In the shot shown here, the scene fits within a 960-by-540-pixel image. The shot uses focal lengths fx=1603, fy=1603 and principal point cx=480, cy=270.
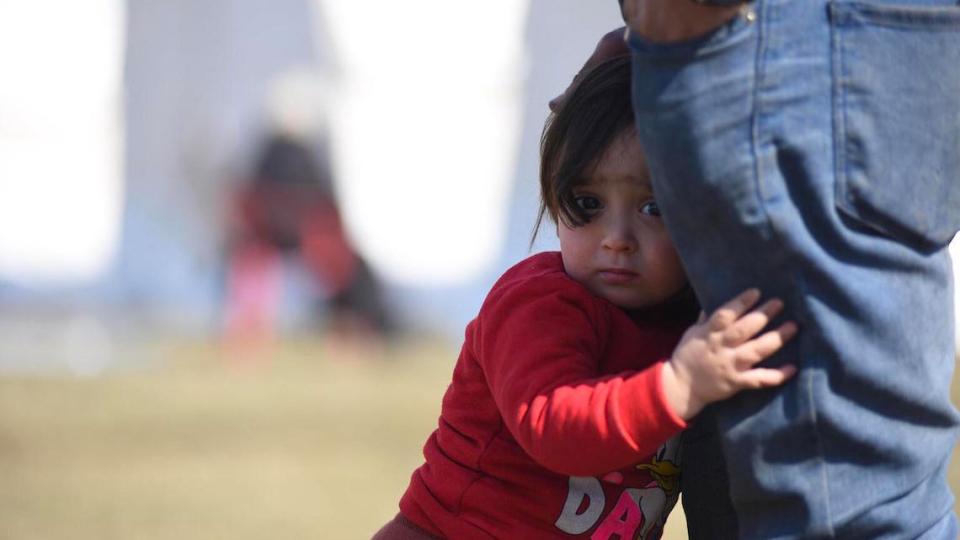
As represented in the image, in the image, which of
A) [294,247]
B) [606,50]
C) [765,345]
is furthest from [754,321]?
[294,247]

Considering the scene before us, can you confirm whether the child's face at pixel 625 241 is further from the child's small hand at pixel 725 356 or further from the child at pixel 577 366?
the child's small hand at pixel 725 356

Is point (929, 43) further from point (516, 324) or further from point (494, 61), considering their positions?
point (494, 61)

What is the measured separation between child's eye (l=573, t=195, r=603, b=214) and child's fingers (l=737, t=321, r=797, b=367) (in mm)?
376

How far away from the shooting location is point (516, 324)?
1.50 meters

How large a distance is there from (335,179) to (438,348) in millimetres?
1220

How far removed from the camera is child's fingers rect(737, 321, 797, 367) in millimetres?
1236

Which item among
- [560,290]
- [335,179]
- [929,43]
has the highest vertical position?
[929,43]

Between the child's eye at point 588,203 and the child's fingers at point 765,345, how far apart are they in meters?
0.38

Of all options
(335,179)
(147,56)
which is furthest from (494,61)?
(147,56)

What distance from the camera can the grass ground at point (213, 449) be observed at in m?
4.43

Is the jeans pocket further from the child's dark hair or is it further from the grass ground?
the grass ground

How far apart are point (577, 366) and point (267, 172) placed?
808 cm

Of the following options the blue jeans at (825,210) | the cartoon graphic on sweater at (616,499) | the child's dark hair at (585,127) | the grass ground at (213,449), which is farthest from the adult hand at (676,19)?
the grass ground at (213,449)

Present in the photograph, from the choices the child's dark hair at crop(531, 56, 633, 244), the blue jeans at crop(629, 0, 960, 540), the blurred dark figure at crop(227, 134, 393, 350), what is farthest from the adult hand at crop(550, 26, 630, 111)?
the blurred dark figure at crop(227, 134, 393, 350)
